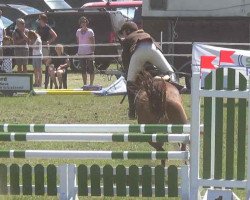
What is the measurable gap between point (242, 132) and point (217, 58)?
377 inches

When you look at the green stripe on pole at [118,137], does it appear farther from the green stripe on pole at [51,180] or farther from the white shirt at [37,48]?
the white shirt at [37,48]

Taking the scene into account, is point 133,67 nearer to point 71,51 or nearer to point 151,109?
point 151,109

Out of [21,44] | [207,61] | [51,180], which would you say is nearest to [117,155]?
[51,180]

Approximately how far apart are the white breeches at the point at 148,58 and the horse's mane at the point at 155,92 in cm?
90

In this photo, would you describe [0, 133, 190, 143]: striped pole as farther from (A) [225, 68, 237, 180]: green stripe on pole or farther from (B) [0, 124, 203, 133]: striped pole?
(A) [225, 68, 237, 180]: green stripe on pole

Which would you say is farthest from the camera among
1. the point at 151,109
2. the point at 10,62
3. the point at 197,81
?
the point at 10,62

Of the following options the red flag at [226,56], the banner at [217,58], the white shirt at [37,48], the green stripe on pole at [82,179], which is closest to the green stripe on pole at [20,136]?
the green stripe on pole at [82,179]

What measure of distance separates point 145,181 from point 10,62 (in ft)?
46.1

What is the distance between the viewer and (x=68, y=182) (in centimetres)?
701

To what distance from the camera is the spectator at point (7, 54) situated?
2038 centimetres

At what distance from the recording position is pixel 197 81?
6.61m

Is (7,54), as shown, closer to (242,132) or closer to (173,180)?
(173,180)

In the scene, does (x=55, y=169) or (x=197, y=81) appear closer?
(x=197, y=81)

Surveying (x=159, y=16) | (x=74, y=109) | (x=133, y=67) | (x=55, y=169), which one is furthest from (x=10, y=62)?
(x=55, y=169)
